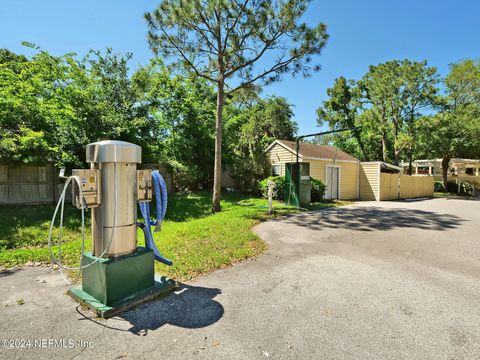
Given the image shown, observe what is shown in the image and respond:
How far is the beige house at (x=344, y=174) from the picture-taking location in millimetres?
15289

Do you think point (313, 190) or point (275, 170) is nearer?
point (313, 190)

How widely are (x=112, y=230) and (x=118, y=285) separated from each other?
61cm

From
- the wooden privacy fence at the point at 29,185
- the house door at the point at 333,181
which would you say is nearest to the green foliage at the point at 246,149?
the house door at the point at 333,181

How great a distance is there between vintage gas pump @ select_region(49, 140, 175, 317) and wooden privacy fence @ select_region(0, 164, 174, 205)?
5.64 m

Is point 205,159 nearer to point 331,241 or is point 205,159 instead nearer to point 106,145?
point 331,241

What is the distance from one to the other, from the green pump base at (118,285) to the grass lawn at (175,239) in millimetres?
744

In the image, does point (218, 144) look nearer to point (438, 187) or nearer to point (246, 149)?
point (246, 149)

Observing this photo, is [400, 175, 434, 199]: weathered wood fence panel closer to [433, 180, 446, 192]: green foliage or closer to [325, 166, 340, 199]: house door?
[325, 166, 340, 199]: house door

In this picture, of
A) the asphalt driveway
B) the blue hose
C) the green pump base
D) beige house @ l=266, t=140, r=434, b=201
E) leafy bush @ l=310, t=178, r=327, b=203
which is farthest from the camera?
beige house @ l=266, t=140, r=434, b=201

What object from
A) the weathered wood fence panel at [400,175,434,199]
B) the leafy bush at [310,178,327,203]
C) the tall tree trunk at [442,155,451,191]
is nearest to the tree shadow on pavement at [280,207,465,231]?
the leafy bush at [310,178,327,203]

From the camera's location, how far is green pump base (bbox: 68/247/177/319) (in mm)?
2848

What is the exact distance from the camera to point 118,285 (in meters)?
2.94

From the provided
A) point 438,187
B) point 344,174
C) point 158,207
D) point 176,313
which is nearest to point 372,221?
point 158,207

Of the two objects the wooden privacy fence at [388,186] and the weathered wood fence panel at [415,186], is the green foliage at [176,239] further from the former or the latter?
the weathered wood fence panel at [415,186]
